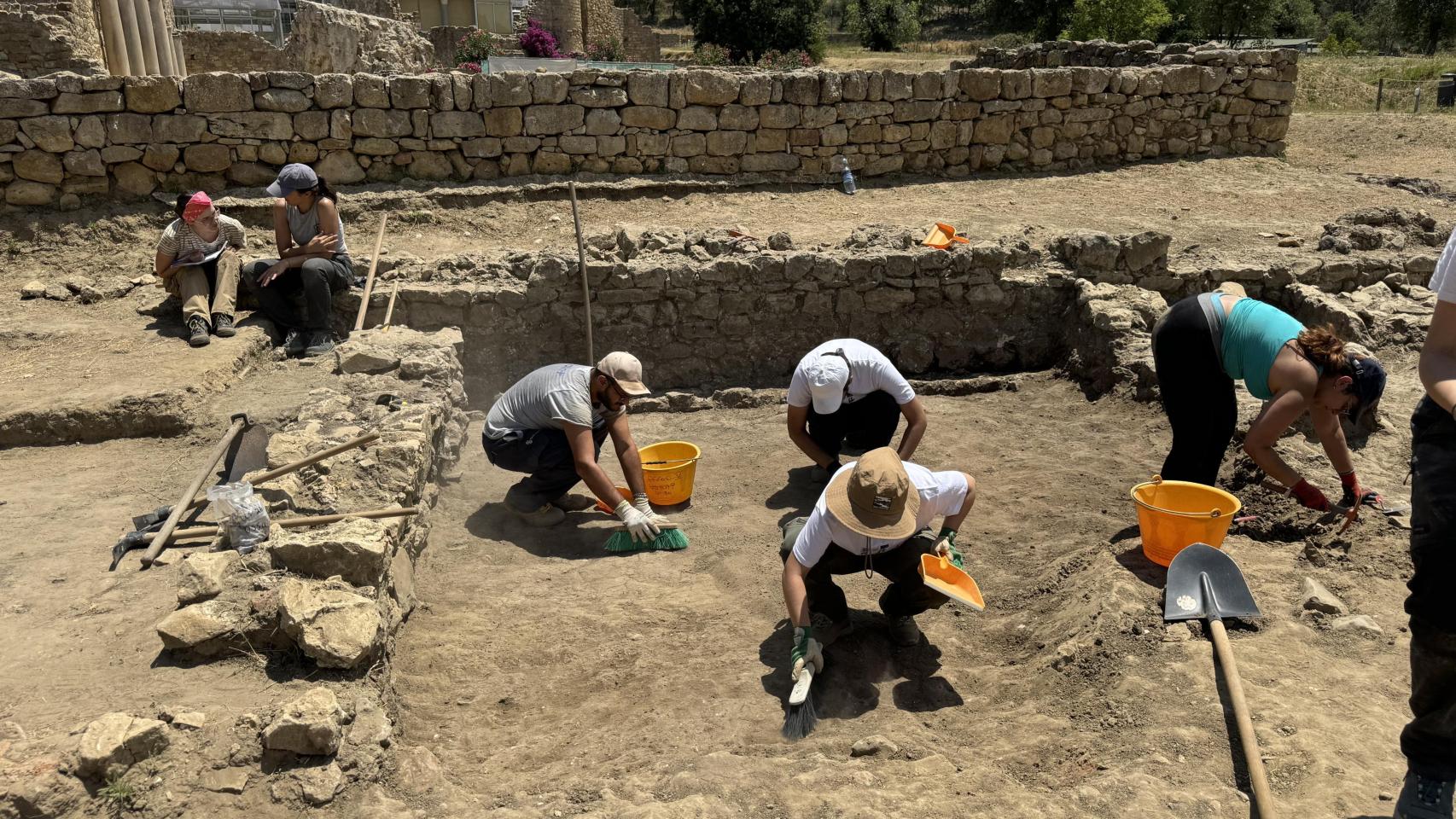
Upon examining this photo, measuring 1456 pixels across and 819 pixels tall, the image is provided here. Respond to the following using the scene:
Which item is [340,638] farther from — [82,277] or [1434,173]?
[1434,173]

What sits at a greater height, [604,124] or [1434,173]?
[604,124]

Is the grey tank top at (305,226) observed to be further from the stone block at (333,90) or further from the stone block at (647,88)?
the stone block at (647,88)

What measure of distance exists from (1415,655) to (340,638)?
337cm

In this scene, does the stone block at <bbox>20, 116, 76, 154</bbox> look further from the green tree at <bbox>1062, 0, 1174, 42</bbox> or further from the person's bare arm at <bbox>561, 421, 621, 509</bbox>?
the green tree at <bbox>1062, 0, 1174, 42</bbox>

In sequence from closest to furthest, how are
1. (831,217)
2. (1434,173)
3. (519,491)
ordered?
(519,491) < (831,217) < (1434,173)

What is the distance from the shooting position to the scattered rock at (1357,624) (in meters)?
3.85

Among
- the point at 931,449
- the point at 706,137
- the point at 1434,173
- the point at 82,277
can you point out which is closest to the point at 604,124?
the point at 706,137

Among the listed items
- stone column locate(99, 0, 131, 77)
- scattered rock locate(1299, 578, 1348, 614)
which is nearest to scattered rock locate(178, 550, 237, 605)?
scattered rock locate(1299, 578, 1348, 614)

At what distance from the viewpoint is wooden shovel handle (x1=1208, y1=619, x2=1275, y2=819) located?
292cm

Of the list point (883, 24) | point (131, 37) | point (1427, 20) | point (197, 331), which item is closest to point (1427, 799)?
point (197, 331)

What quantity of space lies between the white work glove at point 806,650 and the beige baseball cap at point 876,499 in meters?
0.45

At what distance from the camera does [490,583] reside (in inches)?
193

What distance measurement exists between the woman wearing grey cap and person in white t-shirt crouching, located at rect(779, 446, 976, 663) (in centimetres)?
428

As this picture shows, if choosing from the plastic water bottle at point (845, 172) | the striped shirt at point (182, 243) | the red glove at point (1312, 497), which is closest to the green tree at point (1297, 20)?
the plastic water bottle at point (845, 172)
